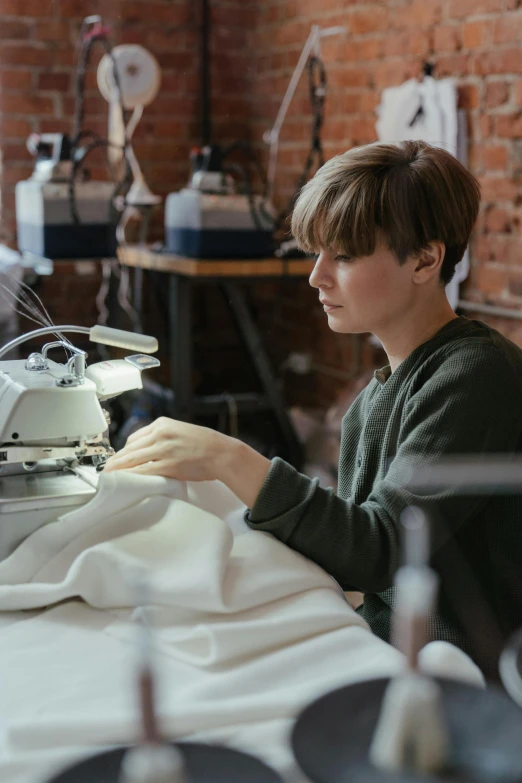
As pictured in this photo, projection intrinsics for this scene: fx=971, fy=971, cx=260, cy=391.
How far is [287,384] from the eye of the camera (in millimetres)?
3268

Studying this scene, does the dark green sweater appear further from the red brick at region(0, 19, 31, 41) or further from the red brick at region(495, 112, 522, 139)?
the red brick at region(0, 19, 31, 41)

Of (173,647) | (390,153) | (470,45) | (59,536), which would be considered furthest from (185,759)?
(470,45)

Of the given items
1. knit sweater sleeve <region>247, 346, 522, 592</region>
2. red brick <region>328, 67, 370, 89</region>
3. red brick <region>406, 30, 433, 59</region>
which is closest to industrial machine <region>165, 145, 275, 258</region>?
red brick <region>328, 67, 370, 89</region>

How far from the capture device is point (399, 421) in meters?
1.13

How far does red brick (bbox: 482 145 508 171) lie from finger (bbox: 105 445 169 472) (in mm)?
1565

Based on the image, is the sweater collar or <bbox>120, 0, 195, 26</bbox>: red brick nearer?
the sweater collar

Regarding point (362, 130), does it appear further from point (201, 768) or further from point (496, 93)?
point (201, 768)

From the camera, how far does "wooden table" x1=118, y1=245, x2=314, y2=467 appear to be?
8.91 ft

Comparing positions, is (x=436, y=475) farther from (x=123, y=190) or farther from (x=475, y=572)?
(x=123, y=190)

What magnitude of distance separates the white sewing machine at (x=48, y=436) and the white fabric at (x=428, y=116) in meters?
1.45

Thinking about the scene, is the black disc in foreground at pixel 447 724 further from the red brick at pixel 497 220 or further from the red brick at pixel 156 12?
the red brick at pixel 156 12

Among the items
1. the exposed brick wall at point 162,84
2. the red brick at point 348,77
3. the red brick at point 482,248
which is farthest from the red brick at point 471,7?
the exposed brick wall at point 162,84

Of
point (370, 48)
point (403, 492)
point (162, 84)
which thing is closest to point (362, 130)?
point (370, 48)

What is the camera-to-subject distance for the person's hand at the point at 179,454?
99 centimetres
